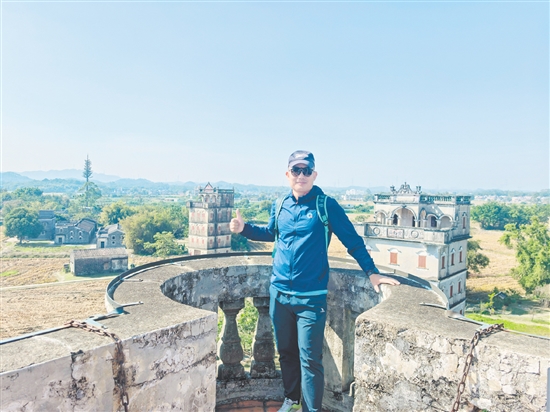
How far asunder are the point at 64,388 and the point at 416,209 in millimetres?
30078

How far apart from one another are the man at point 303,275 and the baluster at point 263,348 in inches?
62.4

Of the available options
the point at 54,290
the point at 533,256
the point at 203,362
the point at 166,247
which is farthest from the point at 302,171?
the point at 166,247

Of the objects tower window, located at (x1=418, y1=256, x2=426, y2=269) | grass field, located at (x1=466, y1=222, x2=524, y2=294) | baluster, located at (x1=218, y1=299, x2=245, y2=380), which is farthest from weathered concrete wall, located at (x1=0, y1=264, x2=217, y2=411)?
grass field, located at (x1=466, y1=222, x2=524, y2=294)

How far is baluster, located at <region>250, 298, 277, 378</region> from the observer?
6.01 m

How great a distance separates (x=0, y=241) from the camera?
75562 mm

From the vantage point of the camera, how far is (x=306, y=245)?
4012 mm

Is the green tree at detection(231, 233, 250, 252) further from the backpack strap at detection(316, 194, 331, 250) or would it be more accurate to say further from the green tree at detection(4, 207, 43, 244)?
the backpack strap at detection(316, 194, 331, 250)

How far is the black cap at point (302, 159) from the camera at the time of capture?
421 cm

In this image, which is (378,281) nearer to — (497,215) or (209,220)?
(209,220)

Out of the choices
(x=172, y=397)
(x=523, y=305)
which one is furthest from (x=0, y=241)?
(x=172, y=397)

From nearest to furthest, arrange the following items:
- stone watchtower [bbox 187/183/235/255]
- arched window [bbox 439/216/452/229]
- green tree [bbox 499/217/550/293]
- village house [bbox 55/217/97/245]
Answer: arched window [bbox 439/216/452/229] → green tree [bbox 499/217/550/293] → stone watchtower [bbox 187/183/235/255] → village house [bbox 55/217/97/245]

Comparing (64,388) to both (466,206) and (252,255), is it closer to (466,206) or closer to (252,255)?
(252,255)

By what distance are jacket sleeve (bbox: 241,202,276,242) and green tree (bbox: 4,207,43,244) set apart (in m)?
79.5

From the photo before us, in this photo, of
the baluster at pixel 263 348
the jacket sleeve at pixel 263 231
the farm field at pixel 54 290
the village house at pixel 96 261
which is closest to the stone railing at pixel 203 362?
the jacket sleeve at pixel 263 231
